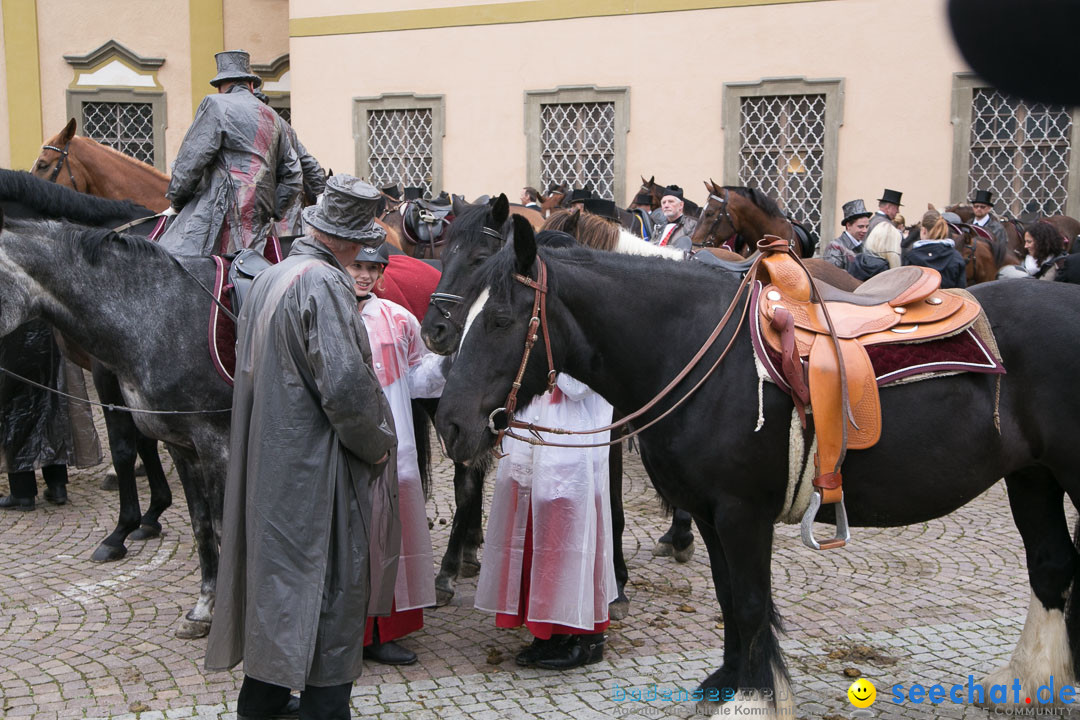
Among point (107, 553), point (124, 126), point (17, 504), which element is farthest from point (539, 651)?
point (124, 126)

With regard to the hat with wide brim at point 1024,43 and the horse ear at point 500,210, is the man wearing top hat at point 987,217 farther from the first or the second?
the hat with wide brim at point 1024,43

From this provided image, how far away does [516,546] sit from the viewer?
403 cm

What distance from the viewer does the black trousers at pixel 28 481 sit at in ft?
21.2

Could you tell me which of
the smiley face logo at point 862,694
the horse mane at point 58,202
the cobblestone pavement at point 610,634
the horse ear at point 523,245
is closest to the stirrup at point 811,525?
the smiley face logo at point 862,694

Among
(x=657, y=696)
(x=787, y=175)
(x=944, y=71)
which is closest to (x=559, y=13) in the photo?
(x=787, y=175)

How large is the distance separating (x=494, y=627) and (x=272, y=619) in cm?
164

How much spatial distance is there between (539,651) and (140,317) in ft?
7.40

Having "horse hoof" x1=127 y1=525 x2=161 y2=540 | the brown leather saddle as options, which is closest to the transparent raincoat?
"horse hoof" x1=127 y1=525 x2=161 y2=540

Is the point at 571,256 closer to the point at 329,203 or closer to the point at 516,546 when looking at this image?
the point at 329,203

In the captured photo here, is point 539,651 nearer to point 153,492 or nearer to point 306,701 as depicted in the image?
point 306,701

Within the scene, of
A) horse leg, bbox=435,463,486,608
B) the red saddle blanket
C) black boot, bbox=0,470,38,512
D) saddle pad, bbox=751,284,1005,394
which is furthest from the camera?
black boot, bbox=0,470,38,512

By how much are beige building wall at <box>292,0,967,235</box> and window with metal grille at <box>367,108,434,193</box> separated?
342mm

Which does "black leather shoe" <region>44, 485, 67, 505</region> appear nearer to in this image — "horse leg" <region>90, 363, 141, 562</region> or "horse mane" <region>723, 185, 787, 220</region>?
"horse leg" <region>90, 363, 141, 562</region>

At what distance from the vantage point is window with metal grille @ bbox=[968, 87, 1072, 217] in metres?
11.9
